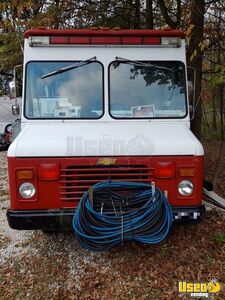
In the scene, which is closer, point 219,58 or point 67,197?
point 67,197

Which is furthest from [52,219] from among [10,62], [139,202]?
[10,62]

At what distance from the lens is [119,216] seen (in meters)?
3.75

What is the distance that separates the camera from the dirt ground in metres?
3.72

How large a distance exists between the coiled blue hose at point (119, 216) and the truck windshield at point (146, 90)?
114 centimetres

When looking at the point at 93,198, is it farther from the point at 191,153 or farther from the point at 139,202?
the point at 191,153

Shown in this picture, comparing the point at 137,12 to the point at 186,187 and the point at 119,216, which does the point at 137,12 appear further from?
the point at 119,216

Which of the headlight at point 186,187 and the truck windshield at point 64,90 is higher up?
the truck windshield at point 64,90

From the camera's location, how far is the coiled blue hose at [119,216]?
3.71 metres

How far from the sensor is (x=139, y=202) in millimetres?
3889

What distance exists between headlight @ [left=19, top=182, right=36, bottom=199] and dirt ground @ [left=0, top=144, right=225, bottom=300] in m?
0.97

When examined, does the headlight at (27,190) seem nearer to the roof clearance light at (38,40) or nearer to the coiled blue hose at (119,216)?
the coiled blue hose at (119,216)

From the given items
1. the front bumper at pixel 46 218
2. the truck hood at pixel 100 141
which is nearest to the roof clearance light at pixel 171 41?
the truck hood at pixel 100 141

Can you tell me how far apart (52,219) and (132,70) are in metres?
2.18

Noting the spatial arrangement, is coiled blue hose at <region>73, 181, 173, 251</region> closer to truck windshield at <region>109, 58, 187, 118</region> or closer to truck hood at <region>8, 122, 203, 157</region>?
truck hood at <region>8, 122, 203, 157</region>
